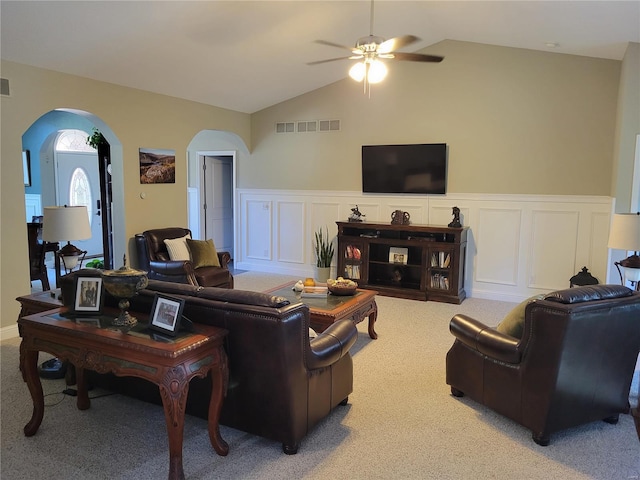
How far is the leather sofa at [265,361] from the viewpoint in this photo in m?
2.62

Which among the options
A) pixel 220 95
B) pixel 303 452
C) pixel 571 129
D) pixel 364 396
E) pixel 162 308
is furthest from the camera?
pixel 220 95

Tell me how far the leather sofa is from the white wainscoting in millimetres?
4036

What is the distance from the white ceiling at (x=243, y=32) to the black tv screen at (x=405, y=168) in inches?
46.7

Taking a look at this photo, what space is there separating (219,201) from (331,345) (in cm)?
677

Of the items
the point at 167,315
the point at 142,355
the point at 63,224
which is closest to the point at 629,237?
the point at 167,315

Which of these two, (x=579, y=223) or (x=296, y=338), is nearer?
(x=296, y=338)

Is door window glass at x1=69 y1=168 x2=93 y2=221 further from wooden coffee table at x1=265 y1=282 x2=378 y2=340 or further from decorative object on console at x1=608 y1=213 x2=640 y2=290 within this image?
decorative object on console at x1=608 y1=213 x2=640 y2=290

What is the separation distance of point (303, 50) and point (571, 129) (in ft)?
11.2

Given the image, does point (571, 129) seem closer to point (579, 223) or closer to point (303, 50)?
point (579, 223)

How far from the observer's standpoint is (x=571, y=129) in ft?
19.1

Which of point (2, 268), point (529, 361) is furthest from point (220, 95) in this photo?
point (529, 361)

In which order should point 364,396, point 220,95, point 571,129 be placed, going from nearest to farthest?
point 364,396
point 571,129
point 220,95

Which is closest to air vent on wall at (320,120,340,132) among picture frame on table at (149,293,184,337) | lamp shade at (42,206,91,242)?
lamp shade at (42,206,91,242)

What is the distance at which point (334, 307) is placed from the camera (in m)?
4.21
